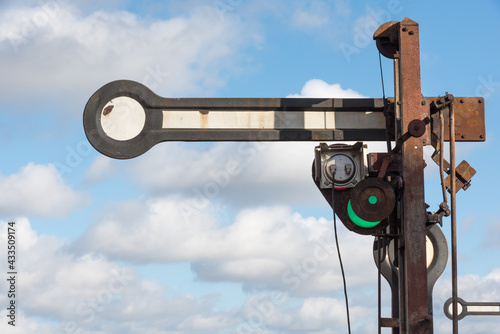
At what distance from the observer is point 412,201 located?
18.9 ft

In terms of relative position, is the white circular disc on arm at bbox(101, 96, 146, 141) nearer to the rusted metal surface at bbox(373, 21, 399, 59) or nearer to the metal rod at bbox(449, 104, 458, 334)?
the rusted metal surface at bbox(373, 21, 399, 59)

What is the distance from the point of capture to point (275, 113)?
6488 mm

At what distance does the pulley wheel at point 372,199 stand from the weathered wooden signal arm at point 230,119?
0.70 meters

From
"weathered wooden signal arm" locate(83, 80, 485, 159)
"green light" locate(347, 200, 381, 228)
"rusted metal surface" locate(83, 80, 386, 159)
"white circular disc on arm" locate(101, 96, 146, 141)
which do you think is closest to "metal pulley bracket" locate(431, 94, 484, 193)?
"weathered wooden signal arm" locate(83, 80, 485, 159)

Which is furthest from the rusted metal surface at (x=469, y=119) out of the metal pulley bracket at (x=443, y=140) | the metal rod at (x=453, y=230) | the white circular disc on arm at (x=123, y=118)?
the white circular disc on arm at (x=123, y=118)

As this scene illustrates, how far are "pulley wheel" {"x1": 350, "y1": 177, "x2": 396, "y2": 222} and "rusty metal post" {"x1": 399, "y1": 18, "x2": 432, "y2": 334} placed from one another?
0.13 meters

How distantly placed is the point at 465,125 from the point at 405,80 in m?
0.90

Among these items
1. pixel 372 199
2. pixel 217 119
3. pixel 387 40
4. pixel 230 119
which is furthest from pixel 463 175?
pixel 217 119

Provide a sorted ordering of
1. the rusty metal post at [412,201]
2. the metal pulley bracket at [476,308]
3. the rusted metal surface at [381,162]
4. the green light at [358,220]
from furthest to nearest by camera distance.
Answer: the metal pulley bracket at [476,308] → the rusted metal surface at [381,162] → the green light at [358,220] → the rusty metal post at [412,201]

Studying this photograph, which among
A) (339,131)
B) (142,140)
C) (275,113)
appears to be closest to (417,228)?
(339,131)

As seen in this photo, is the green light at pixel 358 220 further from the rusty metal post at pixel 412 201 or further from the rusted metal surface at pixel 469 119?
the rusted metal surface at pixel 469 119

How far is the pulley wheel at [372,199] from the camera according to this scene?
19.2ft

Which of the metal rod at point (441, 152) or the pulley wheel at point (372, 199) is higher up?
the metal rod at point (441, 152)

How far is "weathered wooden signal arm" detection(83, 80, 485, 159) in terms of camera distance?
6371mm
